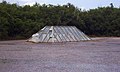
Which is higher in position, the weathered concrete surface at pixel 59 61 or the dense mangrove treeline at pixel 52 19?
the weathered concrete surface at pixel 59 61

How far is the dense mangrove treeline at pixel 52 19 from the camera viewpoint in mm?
41500

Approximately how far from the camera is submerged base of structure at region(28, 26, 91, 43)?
35.0 meters

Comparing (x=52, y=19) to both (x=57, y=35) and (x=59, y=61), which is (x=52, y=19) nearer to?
(x=57, y=35)

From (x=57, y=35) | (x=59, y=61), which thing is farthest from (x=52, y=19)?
(x=59, y=61)

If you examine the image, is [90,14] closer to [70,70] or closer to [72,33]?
[72,33]

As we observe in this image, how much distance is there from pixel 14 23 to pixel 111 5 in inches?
888

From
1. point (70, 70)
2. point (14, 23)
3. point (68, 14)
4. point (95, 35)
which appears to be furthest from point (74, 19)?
point (70, 70)

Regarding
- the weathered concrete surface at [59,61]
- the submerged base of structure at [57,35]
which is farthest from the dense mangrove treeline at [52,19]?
the weathered concrete surface at [59,61]

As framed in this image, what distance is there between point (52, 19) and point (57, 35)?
11041 millimetres

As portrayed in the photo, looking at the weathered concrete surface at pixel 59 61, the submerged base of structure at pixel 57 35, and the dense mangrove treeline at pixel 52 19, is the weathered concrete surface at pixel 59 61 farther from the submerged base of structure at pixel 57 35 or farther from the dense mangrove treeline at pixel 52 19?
the dense mangrove treeline at pixel 52 19

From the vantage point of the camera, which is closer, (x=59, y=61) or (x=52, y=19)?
(x=59, y=61)

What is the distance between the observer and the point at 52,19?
46375 mm

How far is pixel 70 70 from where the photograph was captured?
38.9ft

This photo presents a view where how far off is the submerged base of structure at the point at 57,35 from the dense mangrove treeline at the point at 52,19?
19.3ft
